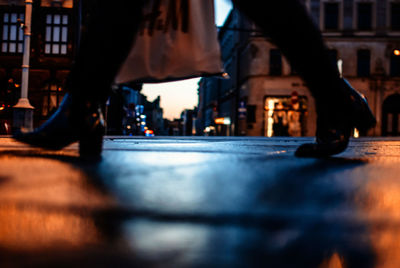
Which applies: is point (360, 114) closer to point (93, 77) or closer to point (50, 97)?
point (93, 77)

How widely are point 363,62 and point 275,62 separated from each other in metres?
5.45

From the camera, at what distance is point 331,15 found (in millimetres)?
25078

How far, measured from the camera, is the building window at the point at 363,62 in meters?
24.8

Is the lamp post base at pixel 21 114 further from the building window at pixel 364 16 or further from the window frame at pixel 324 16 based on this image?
the building window at pixel 364 16

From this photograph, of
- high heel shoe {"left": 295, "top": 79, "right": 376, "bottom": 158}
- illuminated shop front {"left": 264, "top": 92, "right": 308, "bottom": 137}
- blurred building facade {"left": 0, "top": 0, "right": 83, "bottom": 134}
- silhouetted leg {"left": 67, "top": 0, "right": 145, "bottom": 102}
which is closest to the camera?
silhouetted leg {"left": 67, "top": 0, "right": 145, "bottom": 102}

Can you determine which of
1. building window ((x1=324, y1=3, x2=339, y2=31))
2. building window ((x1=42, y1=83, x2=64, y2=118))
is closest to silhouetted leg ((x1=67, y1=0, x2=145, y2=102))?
building window ((x1=42, y1=83, x2=64, y2=118))

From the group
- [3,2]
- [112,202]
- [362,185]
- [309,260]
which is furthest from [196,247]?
[3,2]

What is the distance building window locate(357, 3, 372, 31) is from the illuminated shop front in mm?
5738

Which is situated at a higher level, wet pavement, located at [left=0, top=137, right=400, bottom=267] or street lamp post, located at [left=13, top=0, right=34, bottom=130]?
street lamp post, located at [left=13, top=0, right=34, bottom=130]

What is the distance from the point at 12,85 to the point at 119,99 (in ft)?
36.4

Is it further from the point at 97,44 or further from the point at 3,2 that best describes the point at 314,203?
the point at 3,2

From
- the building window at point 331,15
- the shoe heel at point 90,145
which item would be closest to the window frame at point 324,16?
the building window at point 331,15

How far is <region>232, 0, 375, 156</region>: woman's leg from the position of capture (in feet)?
4.67

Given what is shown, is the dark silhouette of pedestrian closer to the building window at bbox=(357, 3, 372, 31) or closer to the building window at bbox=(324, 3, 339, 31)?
the building window at bbox=(324, 3, 339, 31)
